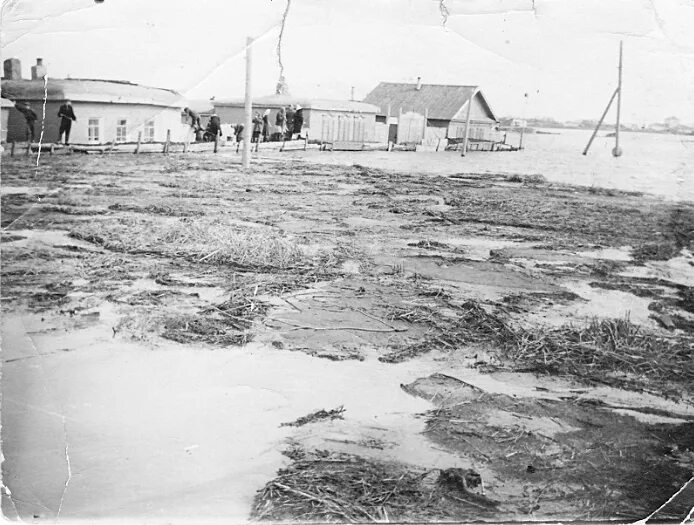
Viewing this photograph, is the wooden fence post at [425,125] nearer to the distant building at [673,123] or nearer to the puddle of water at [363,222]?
the puddle of water at [363,222]

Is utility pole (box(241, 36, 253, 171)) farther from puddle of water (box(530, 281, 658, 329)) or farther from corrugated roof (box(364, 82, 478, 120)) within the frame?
puddle of water (box(530, 281, 658, 329))

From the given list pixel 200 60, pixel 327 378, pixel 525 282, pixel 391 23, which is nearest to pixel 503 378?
pixel 525 282

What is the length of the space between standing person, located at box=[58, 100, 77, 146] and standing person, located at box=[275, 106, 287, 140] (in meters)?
0.78

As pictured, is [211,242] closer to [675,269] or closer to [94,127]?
[94,127]

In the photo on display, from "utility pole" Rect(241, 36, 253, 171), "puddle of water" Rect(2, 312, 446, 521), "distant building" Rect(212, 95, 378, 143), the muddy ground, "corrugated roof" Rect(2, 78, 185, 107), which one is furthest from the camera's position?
"distant building" Rect(212, 95, 378, 143)

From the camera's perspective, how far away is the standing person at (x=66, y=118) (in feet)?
7.97

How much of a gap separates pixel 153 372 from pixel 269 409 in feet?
1.41

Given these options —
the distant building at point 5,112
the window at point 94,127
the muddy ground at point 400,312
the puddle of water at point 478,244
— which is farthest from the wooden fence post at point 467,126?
the distant building at point 5,112

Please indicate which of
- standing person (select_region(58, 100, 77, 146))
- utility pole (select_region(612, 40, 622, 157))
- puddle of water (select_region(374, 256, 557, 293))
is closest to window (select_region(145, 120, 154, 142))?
standing person (select_region(58, 100, 77, 146))

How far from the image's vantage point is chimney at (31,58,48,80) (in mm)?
2359

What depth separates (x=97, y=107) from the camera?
2471 mm

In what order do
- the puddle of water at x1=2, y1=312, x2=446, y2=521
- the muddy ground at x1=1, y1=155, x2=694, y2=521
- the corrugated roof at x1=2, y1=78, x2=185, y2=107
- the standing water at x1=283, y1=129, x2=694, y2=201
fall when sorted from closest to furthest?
1. the puddle of water at x1=2, y1=312, x2=446, y2=521
2. the muddy ground at x1=1, y1=155, x2=694, y2=521
3. the corrugated roof at x1=2, y1=78, x2=185, y2=107
4. the standing water at x1=283, y1=129, x2=694, y2=201

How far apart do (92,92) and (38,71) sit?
191mm

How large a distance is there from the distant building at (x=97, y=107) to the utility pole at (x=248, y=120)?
0.77 feet
